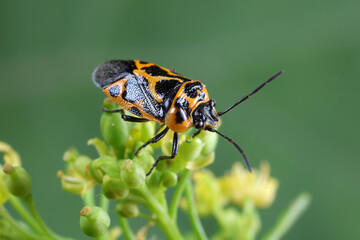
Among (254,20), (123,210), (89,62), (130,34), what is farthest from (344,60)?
(123,210)

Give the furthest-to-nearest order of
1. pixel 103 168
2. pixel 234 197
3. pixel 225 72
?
pixel 225 72 < pixel 234 197 < pixel 103 168

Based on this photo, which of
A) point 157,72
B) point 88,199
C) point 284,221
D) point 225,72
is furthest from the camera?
point 225,72

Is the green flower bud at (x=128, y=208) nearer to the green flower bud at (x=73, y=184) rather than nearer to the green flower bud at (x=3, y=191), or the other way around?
the green flower bud at (x=73, y=184)

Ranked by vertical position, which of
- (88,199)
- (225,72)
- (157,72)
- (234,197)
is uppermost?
(157,72)

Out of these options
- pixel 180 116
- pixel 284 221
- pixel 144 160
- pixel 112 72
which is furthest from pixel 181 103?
pixel 284 221

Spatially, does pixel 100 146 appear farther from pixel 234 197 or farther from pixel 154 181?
pixel 234 197

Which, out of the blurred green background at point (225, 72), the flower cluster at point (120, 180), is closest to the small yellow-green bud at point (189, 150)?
the flower cluster at point (120, 180)

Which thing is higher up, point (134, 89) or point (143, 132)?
point (134, 89)
